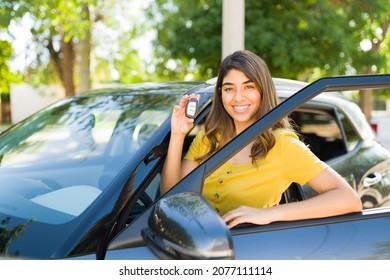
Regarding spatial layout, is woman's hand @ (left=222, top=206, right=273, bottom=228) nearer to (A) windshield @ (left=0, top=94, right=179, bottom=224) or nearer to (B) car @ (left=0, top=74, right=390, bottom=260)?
(B) car @ (left=0, top=74, right=390, bottom=260)

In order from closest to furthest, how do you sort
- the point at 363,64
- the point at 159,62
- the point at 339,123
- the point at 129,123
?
the point at 129,123
the point at 339,123
the point at 363,64
the point at 159,62

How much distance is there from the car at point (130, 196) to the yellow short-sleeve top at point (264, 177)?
137mm

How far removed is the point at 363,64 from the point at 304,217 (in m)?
11.6

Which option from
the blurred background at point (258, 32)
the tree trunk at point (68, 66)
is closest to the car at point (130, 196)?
the blurred background at point (258, 32)

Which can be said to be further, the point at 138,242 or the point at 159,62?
the point at 159,62

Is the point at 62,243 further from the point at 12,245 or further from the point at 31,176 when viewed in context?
the point at 31,176

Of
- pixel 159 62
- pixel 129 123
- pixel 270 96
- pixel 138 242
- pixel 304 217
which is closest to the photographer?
pixel 138 242

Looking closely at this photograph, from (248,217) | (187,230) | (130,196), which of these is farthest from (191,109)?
(187,230)

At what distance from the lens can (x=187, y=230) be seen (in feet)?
4.37

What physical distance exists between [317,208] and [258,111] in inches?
19.3

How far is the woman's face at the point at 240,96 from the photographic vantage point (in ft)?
6.48

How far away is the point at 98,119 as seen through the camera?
2.62 meters

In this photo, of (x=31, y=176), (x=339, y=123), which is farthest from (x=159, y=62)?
(x=31, y=176)

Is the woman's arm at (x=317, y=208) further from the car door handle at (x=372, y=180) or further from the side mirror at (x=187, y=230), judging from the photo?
the car door handle at (x=372, y=180)
